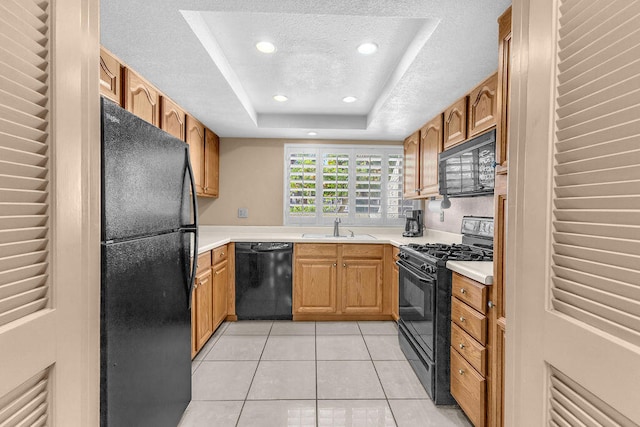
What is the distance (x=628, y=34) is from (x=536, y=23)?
0.23m

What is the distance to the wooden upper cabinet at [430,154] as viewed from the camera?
9.20ft

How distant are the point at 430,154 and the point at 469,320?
1773 mm

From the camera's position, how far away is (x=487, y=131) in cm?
196

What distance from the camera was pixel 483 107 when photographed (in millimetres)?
2023

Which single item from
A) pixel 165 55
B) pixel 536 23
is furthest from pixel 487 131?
pixel 165 55

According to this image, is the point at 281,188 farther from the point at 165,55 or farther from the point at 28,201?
the point at 28,201

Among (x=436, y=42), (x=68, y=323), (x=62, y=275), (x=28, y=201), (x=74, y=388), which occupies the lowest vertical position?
(x=74, y=388)

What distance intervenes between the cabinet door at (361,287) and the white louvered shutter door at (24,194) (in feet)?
9.28

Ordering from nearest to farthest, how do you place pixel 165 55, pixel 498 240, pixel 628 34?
pixel 628 34, pixel 498 240, pixel 165 55

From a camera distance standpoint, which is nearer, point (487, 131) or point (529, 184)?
point (529, 184)

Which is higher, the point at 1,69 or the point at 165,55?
the point at 165,55

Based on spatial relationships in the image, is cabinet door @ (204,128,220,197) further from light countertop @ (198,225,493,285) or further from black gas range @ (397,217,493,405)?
black gas range @ (397,217,493,405)

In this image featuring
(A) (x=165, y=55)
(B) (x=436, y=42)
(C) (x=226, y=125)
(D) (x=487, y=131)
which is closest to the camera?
(B) (x=436, y=42)

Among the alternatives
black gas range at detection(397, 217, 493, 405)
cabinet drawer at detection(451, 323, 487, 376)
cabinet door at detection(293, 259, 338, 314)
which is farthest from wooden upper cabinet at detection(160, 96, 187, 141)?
cabinet drawer at detection(451, 323, 487, 376)
